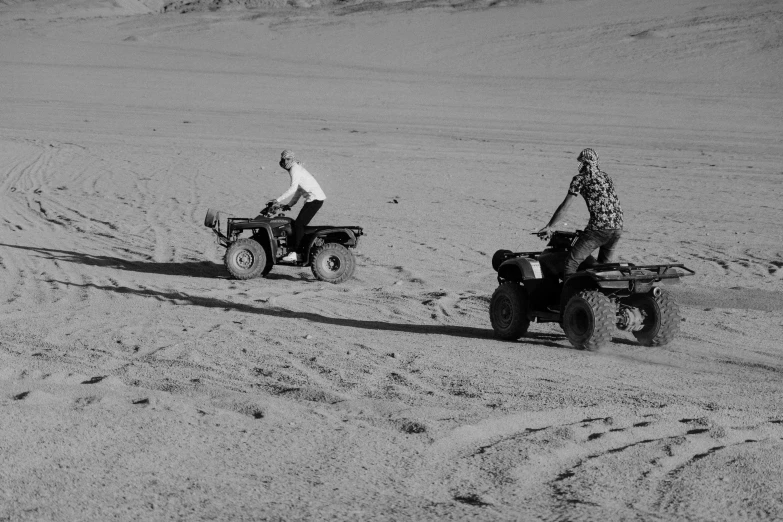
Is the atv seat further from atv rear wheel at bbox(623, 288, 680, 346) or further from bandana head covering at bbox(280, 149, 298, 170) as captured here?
bandana head covering at bbox(280, 149, 298, 170)

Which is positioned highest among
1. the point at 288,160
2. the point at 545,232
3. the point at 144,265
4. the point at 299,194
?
the point at 288,160

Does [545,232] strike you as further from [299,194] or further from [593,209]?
[299,194]

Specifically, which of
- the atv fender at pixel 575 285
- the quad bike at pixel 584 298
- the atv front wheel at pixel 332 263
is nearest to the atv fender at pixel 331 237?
the atv front wheel at pixel 332 263

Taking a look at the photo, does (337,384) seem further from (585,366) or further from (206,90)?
(206,90)

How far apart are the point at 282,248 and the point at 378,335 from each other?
11.8 ft

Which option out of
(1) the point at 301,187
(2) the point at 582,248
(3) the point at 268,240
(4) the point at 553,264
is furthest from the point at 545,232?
(3) the point at 268,240

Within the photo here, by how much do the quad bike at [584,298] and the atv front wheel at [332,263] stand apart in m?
3.18

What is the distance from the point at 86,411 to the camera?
6160 mm

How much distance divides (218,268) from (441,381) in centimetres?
640

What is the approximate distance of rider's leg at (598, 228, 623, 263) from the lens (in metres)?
8.09

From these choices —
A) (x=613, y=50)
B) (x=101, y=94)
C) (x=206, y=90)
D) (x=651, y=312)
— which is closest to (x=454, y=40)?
(x=613, y=50)

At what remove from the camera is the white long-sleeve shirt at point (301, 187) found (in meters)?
11.6

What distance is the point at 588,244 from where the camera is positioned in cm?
808

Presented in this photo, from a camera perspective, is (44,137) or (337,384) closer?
(337,384)
